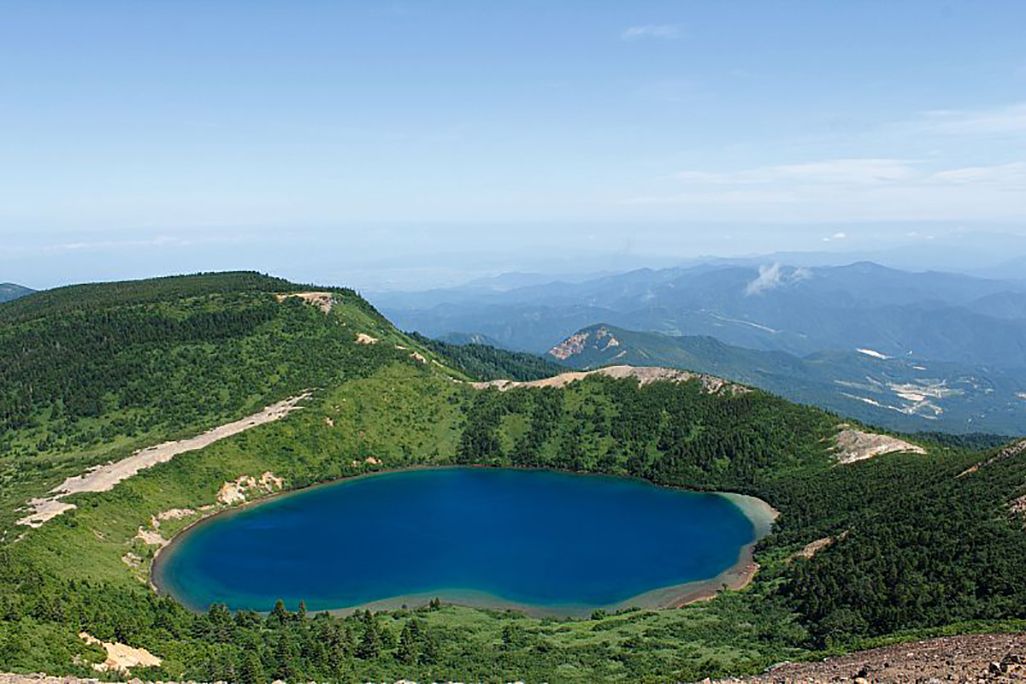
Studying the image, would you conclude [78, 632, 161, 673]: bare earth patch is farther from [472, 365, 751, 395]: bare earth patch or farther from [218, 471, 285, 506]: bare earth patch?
[472, 365, 751, 395]: bare earth patch

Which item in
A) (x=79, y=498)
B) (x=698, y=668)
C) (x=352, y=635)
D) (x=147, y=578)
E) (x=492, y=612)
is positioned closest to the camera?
(x=698, y=668)

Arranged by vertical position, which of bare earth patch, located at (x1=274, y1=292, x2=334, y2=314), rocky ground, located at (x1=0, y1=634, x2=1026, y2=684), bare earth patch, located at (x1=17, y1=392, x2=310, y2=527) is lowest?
bare earth patch, located at (x1=17, y1=392, x2=310, y2=527)

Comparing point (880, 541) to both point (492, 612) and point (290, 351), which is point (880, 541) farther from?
point (290, 351)

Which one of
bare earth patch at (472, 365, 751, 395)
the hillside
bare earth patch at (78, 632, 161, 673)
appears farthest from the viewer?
bare earth patch at (472, 365, 751, 395)

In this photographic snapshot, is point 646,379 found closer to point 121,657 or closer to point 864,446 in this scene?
point 864,446

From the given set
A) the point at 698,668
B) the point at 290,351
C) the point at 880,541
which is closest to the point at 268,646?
the point at 698,668

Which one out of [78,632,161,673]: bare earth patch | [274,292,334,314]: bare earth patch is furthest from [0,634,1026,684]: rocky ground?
[274,292,334,314]: bare earth patch
